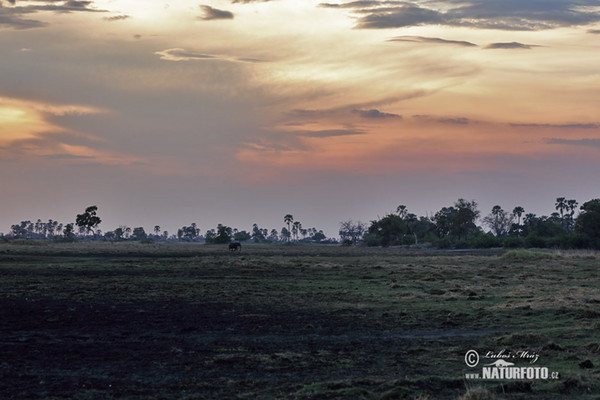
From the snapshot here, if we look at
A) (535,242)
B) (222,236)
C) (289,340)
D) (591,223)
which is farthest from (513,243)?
(289,340)

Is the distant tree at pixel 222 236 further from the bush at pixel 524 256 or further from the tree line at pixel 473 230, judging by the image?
the bush at pixel 524 256

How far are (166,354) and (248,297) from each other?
14.6 metres

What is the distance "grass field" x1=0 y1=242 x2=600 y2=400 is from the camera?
1199 cm

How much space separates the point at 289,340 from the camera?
18250mm

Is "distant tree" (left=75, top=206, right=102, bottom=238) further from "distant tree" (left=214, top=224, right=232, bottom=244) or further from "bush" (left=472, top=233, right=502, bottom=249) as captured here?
"bush" (left=472, top=233, right=502, bottom=249)

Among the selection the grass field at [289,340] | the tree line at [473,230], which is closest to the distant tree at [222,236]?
the tree line at [473,230]

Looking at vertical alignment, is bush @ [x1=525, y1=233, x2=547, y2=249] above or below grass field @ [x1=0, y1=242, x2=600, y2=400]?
above

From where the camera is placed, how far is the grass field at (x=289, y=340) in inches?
472

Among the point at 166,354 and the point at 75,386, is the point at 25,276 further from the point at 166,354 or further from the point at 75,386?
the point at 75,386

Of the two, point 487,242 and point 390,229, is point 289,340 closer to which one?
point 487,242

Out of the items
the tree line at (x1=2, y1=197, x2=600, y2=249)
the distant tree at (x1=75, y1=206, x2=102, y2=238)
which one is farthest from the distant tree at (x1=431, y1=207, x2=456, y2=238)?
the distant tree at (x1=75, y1=206, x2=102, y2=238)

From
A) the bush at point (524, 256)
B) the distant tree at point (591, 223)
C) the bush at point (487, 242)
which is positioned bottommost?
the bush at point (524, 256)

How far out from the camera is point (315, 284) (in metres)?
38.6

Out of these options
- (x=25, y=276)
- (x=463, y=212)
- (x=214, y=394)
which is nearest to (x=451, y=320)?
(x=214, y=394)
